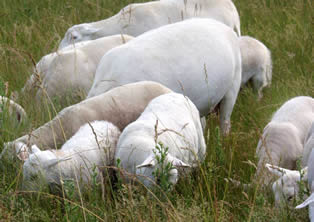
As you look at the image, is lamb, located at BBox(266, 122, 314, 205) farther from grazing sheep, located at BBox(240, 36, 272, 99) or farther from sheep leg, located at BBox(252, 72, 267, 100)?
sheep leg, located at BBox(252, 72, 267, 100)

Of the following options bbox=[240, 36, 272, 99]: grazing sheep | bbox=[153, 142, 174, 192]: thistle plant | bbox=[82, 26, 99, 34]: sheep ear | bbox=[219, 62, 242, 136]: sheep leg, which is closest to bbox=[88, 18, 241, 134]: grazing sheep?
bbox=[219, 62, 242, 136]: sheep leg

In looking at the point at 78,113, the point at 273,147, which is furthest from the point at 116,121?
the point at 273,147

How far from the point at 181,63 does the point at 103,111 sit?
0.96m

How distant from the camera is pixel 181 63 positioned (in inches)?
191

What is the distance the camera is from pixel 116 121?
4.21 meters

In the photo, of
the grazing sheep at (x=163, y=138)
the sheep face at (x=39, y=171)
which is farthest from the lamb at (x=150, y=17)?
the sheep face at (x=39, y=171)

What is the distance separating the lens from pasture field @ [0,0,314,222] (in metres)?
3.00

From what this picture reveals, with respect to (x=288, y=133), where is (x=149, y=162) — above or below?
above

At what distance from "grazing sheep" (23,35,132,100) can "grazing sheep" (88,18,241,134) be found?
0.77m

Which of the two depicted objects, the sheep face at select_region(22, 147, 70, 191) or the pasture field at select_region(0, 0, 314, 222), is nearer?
the pasture field at select_region(0, 0, 314, 222)

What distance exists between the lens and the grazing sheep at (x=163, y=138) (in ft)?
10.9

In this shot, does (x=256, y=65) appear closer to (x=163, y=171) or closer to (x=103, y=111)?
(x=103, y=111)

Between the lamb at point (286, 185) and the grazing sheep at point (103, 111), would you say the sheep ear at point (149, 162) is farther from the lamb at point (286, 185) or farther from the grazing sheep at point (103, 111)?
the grazing sheep at point (103, 111)

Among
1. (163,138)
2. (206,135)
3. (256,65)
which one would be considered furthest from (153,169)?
(256,65)
